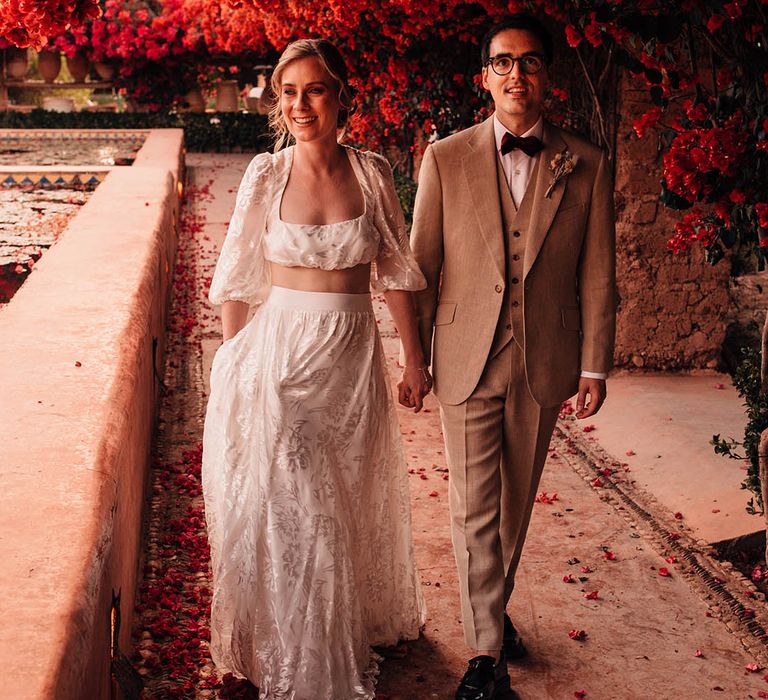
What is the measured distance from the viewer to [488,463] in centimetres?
296

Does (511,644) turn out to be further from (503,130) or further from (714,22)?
(714,22)

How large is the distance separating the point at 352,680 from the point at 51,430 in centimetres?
111

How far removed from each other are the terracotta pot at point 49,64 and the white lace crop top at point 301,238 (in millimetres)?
16959

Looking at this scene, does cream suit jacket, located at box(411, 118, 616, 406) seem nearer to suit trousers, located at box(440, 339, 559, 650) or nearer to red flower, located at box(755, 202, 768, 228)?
suit trousers, located at box(440, 339, 559, 650)

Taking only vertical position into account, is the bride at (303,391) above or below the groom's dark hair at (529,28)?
below

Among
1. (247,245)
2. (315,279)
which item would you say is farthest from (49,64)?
(315,279)

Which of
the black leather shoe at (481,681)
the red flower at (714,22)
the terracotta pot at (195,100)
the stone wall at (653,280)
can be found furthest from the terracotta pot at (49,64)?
the black leather shoe at (481,681)

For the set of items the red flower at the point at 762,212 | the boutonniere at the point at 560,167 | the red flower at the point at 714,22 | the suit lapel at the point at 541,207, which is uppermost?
the red flower at the point at 714,22

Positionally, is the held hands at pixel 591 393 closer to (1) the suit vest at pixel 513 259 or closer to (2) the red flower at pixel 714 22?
(1) the suit vest at pixel 513 259

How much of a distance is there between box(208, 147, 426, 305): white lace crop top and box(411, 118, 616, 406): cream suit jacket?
3.2 inches

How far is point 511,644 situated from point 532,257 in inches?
48.0

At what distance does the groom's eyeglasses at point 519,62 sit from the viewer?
108 inches

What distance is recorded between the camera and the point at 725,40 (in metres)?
3.81

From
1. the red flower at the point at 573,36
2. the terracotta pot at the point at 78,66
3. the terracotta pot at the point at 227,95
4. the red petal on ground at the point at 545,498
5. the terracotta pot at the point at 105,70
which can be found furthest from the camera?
the terracotta pot at the point at 227,95
